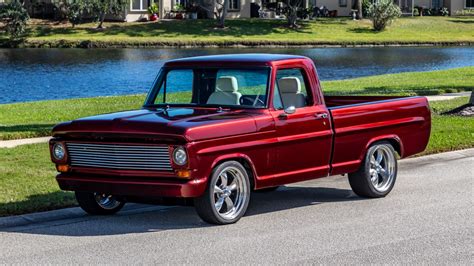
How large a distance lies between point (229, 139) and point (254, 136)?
14.9 inches

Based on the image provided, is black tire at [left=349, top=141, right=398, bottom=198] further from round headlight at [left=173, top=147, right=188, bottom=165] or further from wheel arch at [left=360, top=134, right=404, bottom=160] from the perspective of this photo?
round headlight at [left=173, top=147, right=188, bottom=165]

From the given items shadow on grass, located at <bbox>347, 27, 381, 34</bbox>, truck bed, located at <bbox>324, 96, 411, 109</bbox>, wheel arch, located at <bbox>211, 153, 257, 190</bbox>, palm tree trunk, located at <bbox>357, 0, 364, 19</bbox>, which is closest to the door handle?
wheel arch, located at <bbox>211, 153, 257, 190</bbox>

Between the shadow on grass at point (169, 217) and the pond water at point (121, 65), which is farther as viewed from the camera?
the pond water at point (121, 65)

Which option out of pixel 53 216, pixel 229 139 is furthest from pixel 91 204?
pixel 229 139

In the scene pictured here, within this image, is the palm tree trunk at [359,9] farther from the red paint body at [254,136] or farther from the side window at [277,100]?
the side window at [277,100]

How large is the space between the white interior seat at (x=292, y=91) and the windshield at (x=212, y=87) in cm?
32

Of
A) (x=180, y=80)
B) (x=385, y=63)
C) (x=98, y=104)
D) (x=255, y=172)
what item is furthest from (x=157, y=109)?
(x=385, y=63)

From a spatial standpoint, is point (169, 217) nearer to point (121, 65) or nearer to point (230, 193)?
point (230, 193)

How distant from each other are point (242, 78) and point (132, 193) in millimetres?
2037

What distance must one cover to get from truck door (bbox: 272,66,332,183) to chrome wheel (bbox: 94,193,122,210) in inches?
70.2

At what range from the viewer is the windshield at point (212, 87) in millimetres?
10562

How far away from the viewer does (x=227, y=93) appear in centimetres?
1066

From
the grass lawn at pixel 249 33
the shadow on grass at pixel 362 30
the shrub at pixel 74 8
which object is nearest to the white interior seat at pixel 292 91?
the grass lawn at pixel 249 33

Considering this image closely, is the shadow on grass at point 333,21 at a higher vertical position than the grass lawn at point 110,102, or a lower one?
higher
